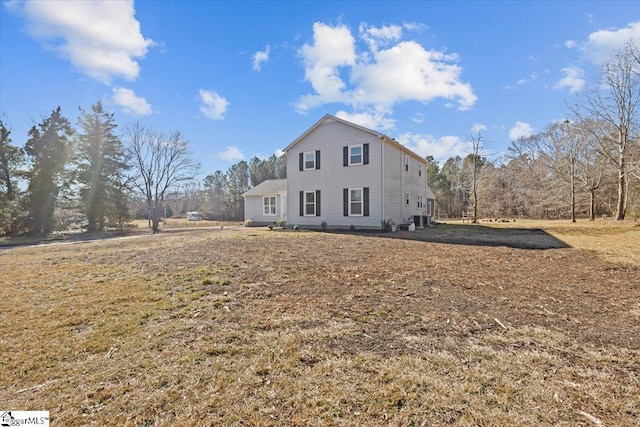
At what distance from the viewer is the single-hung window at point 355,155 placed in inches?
637

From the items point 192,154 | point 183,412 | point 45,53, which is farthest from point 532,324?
point 192,154

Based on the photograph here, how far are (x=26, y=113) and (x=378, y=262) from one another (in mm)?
29673

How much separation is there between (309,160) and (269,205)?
8812mm

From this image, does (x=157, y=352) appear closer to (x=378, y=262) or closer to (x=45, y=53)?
(x=378, y=262)

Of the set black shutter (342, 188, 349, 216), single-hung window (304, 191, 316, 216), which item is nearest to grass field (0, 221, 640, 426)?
black shutter (342, 188, 349, 216)

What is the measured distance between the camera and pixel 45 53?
441 inches

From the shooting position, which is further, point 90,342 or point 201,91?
point 201,91

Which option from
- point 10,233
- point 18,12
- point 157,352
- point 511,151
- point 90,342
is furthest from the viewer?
point 511,151

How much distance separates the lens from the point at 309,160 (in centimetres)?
1784

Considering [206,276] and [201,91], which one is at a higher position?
[201,91]

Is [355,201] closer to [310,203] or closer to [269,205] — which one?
[310,203]

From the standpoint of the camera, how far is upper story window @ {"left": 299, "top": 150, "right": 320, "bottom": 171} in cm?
1748

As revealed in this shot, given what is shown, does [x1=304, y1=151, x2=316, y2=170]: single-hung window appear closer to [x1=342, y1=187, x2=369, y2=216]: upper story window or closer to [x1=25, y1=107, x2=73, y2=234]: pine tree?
[x1=342, y1=187, x2=369, y2=216]: upper story window

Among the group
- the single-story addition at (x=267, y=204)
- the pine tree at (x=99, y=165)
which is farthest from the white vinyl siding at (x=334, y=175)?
the pine tree at (x=99, y=165)
